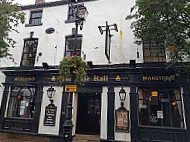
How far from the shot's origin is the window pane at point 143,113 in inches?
343

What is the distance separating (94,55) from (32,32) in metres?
5.17

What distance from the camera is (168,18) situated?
23.9 feet

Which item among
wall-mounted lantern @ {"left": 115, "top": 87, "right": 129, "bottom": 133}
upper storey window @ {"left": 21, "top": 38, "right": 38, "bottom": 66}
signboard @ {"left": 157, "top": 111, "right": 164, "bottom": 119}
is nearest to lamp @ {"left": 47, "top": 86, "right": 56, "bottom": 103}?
upper storey window @ {"left": 21, "top": 38, "right": 38, "bottom": 66}

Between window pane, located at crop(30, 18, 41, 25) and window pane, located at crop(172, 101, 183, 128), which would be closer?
window pane, located at crop(172, 101, 183, 128)

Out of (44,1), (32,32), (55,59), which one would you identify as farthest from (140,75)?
(44,1)

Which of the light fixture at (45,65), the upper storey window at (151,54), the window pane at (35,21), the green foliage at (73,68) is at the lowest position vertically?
the green foliage at (73,68)

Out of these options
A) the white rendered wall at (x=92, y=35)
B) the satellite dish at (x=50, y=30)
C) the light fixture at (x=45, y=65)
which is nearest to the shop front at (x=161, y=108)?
the white rendered wall at (x=92, y=35)

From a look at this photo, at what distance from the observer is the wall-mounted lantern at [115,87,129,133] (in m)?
8.66

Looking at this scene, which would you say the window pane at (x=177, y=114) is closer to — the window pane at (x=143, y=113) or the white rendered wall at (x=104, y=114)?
the window pane at (x=143, y=113)

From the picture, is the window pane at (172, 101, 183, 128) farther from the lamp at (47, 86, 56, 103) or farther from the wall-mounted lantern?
the lamp at (47, 86, 56, 103)

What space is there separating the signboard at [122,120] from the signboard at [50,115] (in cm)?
383

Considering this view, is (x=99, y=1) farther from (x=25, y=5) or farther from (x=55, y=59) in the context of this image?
(x=25, y=5)

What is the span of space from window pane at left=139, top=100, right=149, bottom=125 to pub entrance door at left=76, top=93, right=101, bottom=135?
2.62 m

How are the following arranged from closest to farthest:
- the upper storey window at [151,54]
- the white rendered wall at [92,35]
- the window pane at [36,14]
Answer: the upper storey window at [151,54] → the white rendered wall at [92,35] → the window pane at [36,14]
